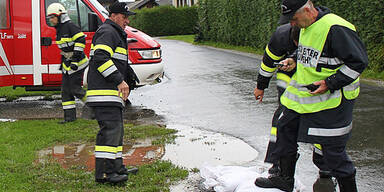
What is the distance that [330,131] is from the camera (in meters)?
4.31

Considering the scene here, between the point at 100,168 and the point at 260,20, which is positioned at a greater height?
the point at 100,168

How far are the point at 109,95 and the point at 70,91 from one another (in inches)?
145

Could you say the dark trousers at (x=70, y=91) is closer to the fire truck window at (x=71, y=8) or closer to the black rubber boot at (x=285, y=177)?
the fire truck window at (x=71, y=8)

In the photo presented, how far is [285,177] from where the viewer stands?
4.80 meters

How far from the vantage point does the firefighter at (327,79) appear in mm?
4168

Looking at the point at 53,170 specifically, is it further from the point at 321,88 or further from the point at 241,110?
the point at 241,110

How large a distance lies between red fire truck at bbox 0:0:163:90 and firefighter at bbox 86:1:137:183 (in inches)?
190

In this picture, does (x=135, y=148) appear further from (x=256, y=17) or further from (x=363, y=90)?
(x=256, y=17)

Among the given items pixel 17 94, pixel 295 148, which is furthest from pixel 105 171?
pixel 17 94

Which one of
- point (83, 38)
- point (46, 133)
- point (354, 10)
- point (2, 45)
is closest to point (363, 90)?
point (354, 10)

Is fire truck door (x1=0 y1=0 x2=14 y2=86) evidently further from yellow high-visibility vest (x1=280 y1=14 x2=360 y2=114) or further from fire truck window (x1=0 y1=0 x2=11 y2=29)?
yellow high-visibility vest (x1=280 y1=14 x2=360 y2=114)

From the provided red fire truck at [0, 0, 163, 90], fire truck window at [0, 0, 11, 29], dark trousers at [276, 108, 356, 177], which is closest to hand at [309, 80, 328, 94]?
dark trousers at [276, 108, 356, 177]

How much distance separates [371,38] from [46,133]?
356 inches

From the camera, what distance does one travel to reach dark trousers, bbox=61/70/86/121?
29.1 ft
